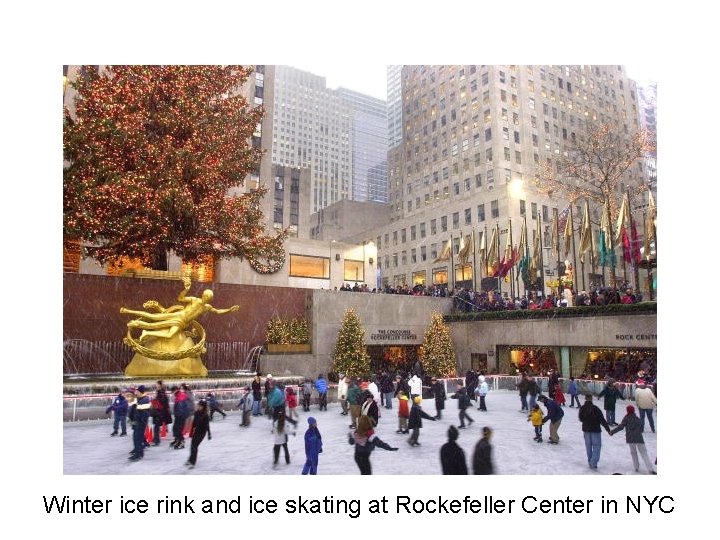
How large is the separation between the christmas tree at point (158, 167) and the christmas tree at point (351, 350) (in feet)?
17.9

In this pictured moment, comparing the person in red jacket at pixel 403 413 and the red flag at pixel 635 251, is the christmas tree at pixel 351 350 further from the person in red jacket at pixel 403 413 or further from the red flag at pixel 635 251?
the red flag at pixel 635 251

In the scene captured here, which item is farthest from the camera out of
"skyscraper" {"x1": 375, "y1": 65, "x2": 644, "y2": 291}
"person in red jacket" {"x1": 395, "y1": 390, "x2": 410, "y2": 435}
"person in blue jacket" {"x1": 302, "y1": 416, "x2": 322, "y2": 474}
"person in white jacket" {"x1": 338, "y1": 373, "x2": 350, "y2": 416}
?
"skyscraper" {"x1": 375, "y1": 65, "x2": 644, "y2": 291}

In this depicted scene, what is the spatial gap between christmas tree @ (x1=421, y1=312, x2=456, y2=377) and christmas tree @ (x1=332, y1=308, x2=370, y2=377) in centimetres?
313

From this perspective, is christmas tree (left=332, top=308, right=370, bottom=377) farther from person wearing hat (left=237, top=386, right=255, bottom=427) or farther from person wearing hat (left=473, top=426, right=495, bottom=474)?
person wearing hat (left=473, top=426, right=495, bottom=474)

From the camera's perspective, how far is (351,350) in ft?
82.2

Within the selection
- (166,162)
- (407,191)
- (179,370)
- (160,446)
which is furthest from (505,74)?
(160,446)

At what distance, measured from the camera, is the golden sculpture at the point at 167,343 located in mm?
19844

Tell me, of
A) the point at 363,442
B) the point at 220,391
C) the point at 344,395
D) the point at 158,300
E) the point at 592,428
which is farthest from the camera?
the point at 158,300

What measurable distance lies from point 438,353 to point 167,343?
12.9m

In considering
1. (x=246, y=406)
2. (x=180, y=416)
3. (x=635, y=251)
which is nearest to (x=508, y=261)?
(x=635, y=251)

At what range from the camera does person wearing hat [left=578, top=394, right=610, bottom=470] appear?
10398 mm

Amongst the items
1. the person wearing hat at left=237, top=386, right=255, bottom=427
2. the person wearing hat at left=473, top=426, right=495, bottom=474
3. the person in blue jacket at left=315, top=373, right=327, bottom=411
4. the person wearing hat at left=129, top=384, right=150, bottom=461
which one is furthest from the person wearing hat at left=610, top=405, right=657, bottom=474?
the person in blue jacket at left=315, top=373, right=327, bottom=411

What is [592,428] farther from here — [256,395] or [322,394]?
[322,394]

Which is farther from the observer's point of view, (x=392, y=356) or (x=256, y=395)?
(x=392, y=356)
